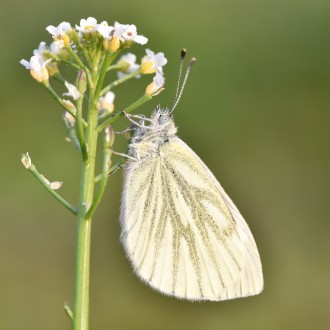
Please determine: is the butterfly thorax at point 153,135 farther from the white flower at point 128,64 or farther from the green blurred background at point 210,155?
the green blurred background at point 210,155

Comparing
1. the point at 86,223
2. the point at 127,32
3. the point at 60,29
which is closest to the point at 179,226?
the point at 86,223

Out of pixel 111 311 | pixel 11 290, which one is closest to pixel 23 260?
pixel 11 290

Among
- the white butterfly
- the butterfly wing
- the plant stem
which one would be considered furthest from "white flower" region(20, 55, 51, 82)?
the butterfly wing

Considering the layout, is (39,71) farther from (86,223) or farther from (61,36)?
(86,223)

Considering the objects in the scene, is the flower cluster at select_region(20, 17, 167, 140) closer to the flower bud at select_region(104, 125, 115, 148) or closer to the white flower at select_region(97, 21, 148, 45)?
the white flower at select_region(97, 21, 148, 45)

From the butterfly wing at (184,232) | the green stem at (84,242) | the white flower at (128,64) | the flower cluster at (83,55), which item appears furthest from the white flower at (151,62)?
the butterfly wing at (184,232)

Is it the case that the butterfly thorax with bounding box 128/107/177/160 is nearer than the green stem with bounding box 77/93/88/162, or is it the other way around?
the green stem with bounding box 77/93/88/162
